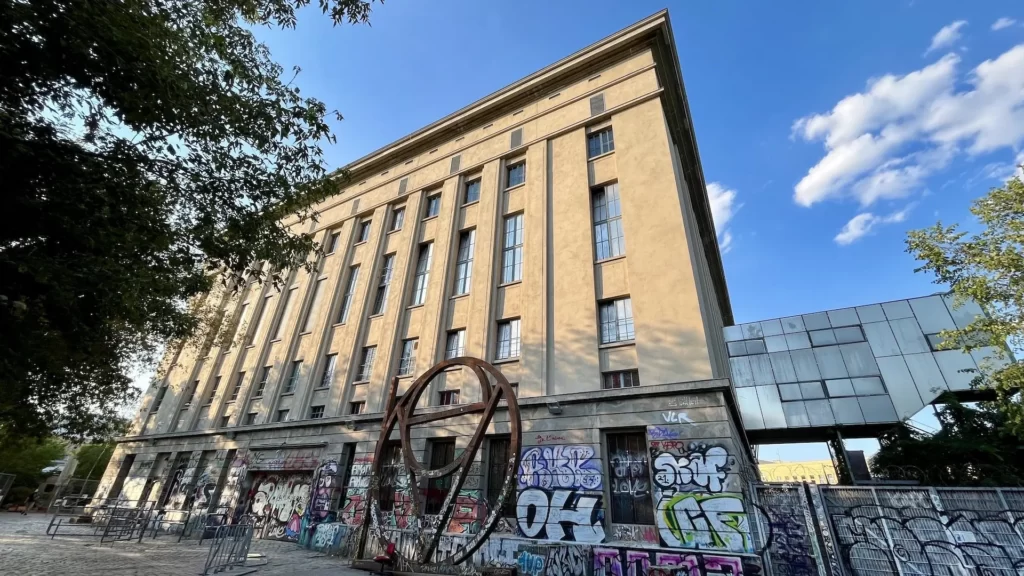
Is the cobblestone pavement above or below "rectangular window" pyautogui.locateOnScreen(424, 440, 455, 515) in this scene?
below

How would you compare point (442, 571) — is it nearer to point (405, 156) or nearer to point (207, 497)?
point (207, 497)

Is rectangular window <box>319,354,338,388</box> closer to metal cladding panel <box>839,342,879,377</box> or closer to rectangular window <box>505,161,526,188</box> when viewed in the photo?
rectangular window <box>505,161,526,188</box>

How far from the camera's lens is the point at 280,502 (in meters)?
16.8

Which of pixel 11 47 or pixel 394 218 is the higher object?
pixel 394 218

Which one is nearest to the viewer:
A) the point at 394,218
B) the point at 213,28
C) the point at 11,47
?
the point at 11,47

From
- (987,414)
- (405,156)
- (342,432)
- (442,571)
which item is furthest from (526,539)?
(987,414)

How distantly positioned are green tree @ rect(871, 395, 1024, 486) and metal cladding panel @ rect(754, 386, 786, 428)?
15.8 ft

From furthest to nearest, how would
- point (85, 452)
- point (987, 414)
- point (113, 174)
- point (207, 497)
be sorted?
point (85, 452) < point (987, 414) < point (207, 497) < point (113, 174)

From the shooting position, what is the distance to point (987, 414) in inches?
788

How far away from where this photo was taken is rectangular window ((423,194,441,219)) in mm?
20969

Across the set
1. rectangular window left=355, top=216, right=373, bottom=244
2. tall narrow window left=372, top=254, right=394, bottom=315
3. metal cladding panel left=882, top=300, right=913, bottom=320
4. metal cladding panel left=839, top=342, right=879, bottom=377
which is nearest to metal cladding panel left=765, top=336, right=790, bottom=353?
metal cladding panel left=839, top=342, right=879, bottom=377

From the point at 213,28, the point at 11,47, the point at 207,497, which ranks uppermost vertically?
the point at 213,28

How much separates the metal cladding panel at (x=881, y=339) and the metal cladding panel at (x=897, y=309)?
689 millimetres

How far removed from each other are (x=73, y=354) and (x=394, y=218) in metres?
14.8
